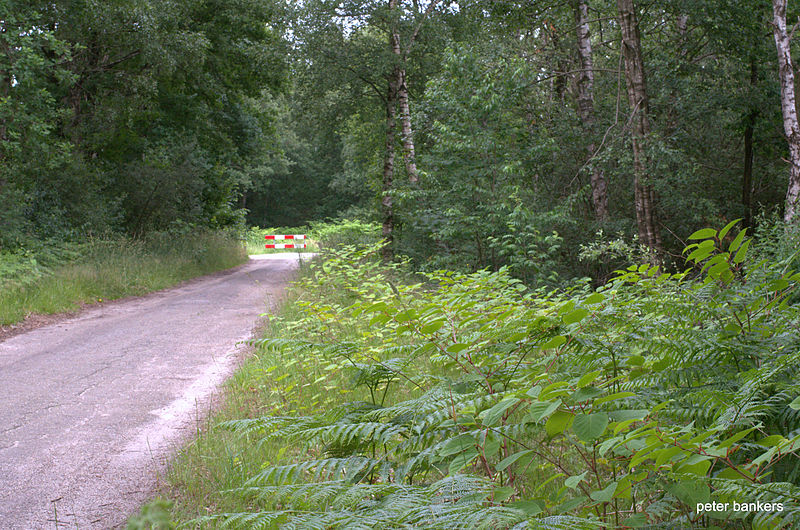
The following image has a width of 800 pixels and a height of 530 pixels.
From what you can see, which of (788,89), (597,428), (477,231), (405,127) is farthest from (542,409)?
(405,127)

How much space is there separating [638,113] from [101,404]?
920cm

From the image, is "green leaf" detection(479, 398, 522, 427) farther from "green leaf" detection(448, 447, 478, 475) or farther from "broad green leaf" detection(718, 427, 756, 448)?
"broad green leaf" detection(718, 427, 756, 448)

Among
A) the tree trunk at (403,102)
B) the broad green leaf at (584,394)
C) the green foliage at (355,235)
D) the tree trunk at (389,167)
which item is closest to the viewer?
the broad green leaf at (584,394)

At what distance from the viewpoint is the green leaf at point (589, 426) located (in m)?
1.53

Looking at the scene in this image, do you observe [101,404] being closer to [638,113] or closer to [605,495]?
[605,495]

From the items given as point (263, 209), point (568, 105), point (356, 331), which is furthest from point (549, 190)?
point (263, 209)

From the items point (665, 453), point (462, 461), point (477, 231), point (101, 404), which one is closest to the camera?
point (665, 453)

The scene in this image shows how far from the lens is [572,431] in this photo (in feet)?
5.65

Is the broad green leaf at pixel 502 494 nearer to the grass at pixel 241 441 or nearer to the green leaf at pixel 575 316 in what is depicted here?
the green leaf at pixel 575 316

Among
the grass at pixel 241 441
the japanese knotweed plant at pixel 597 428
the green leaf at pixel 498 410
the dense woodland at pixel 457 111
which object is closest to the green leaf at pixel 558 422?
the japanese knotweed plant at pixel 597 428

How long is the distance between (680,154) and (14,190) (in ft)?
45.9

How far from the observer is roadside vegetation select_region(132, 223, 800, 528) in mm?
1565

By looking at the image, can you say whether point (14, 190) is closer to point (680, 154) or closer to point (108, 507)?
point (108, 507)

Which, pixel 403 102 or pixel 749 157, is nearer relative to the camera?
pixel 749 157
